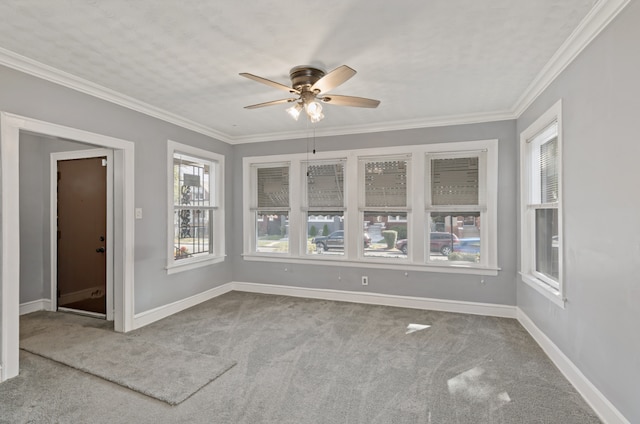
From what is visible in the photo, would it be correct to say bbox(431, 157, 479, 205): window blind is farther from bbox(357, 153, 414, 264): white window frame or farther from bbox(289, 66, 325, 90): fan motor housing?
bbox(289, 66, 325, 90): fan motor housing

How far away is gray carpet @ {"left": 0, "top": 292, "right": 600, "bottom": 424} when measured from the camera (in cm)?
212

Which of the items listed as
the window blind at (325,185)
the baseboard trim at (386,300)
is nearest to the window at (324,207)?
the window blind at (325,185)

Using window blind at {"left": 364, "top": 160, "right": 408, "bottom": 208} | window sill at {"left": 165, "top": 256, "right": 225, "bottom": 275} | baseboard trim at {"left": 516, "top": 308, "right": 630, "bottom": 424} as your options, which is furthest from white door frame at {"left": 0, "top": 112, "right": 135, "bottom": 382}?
baseboard trim at {"left": 516, "top": 308, "right": 630, "bottom": 424}

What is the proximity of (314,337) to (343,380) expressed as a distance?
90cm

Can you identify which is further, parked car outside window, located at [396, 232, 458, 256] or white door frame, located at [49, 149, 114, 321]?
parked car outside window, located at [396, 232, 458, 256]

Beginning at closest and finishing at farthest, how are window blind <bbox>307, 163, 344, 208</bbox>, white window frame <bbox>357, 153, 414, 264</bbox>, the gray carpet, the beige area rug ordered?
the gray carpet
the beige area rug
white window frame <bbox>357, 153, 414, 264</bbox>
window blind <bbox>307, 163, 344, 208</bbox>

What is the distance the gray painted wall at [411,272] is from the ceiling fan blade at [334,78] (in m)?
2.17

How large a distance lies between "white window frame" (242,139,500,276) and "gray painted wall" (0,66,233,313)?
92 cm

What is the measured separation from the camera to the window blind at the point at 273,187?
5199 mm

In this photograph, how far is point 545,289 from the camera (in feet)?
9.84

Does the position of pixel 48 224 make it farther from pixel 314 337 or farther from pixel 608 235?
pixel 608 235

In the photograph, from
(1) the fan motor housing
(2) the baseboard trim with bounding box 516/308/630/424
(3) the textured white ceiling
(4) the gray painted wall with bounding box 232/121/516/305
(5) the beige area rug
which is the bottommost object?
(5) the beige area rug

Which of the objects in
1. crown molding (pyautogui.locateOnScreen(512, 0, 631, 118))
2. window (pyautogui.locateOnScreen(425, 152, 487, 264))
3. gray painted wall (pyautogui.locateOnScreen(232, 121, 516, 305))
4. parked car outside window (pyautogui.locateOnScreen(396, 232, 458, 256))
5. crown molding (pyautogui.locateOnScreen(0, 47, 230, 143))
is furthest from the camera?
parked car outside window (pyautogui.locateOnScreen(396, 232, 458, 256))

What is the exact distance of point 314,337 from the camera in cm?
341
